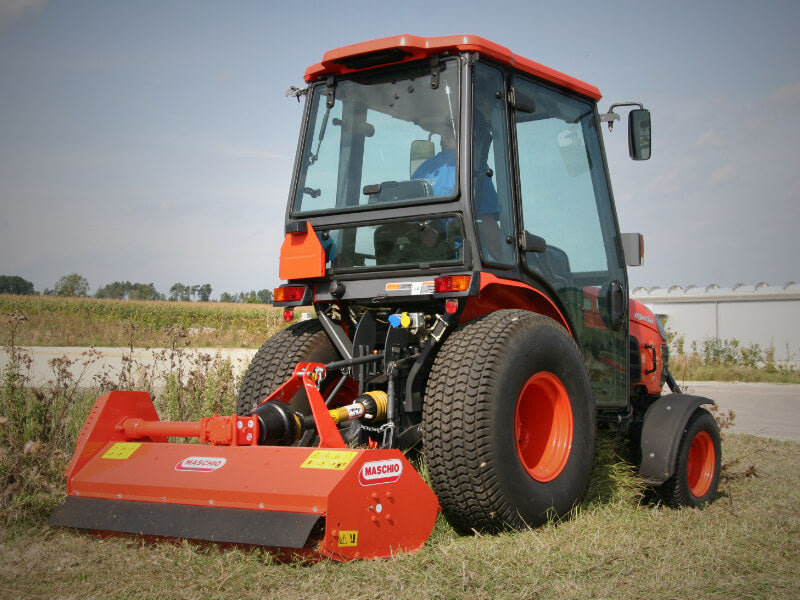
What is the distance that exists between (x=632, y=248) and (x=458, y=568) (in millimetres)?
3044

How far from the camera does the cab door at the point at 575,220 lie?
4.61 m

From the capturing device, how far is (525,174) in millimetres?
4594

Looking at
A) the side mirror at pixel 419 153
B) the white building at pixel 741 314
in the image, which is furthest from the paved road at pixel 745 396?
the white building at pixel 741 314

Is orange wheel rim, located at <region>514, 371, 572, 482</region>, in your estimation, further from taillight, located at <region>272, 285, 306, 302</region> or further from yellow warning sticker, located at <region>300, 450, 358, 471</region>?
taillight, located at <region>272, 285, 306, 302</region>

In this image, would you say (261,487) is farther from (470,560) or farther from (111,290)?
(111,290)

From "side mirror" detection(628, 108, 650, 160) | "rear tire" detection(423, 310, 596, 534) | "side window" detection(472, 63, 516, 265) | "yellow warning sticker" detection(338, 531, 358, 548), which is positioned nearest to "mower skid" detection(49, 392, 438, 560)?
"yellow warning sticker" detection(338, 531, 358, 548)

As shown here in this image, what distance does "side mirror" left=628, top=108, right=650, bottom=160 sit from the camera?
5129 millimetres

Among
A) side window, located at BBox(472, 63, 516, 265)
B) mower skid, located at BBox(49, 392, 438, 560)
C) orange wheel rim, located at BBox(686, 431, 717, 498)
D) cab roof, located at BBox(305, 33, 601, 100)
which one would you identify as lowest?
orange wheel rim, located at BBox(686, 431, 717, 498)

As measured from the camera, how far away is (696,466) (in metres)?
5.53

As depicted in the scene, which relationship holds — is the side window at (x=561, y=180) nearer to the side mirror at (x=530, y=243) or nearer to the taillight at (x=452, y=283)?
the side mirror at (x=530, y=243)

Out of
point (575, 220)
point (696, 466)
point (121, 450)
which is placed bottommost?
point (696, 466)

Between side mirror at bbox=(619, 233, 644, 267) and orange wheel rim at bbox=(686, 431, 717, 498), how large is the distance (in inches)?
53.3

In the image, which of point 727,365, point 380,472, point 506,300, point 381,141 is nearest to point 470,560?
point 380,472

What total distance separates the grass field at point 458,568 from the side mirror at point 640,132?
8.09ft
